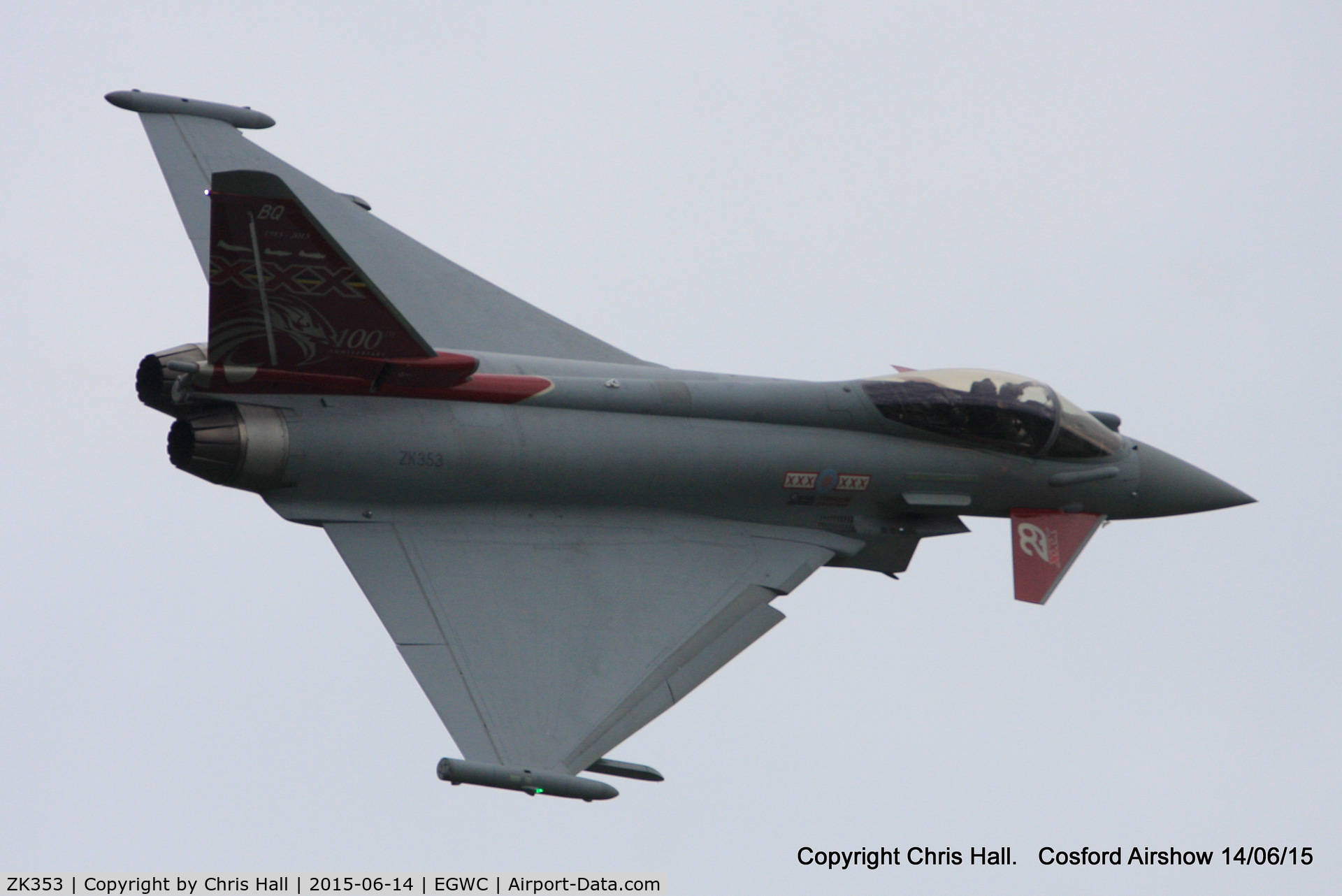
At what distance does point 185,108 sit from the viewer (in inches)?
848

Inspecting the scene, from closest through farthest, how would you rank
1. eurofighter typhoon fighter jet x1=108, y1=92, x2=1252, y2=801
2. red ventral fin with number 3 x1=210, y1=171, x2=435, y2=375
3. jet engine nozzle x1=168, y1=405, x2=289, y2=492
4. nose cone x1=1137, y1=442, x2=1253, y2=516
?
1. red ventral fin with number 3 x1=210, y1=171, x2=435, y2=375
2. eurofighter typhoon fighter jet x1=108, y1=92, x2=1252, y2=801
3. jet engine nozzle x1=168, y1=405, x2=289, y2=492
4. nose cone x1=1137, y1=442, x2=1253, y2=516

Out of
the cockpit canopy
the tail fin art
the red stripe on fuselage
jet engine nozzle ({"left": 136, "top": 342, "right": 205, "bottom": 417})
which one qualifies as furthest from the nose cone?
jet engine nozzle ({"left": 136, "top": 342, "right": 205, "bottom": 417})

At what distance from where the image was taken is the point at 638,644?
57.8 ft

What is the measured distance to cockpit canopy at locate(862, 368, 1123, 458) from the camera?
Result: 2003 cm

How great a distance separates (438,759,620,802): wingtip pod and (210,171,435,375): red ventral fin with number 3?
4256 millimetres

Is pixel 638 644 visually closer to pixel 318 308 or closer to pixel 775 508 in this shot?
pixel 775 508

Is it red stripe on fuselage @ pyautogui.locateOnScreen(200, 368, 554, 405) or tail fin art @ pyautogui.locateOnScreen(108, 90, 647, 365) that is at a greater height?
tail fin art @ pyautogui.locateOnScreen(108, 90, 647, 365)

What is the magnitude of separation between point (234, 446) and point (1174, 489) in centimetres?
1097

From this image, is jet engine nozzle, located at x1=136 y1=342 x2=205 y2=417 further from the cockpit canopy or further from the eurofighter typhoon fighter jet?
the cockpit canopy

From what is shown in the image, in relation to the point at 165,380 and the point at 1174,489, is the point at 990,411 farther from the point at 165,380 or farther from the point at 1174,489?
the point at 165,380

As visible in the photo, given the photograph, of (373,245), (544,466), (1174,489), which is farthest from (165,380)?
(1174,489)

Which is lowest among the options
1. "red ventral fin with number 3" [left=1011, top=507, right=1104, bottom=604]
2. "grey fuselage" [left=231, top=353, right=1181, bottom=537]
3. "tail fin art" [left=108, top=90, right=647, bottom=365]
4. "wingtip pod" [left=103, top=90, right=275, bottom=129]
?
"red ventral fin with number 3" [left=1011, top=507, right=1104, bottom=604]

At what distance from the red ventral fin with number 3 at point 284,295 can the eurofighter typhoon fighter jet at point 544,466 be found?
24 millimetres

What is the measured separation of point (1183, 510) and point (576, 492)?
763cm
